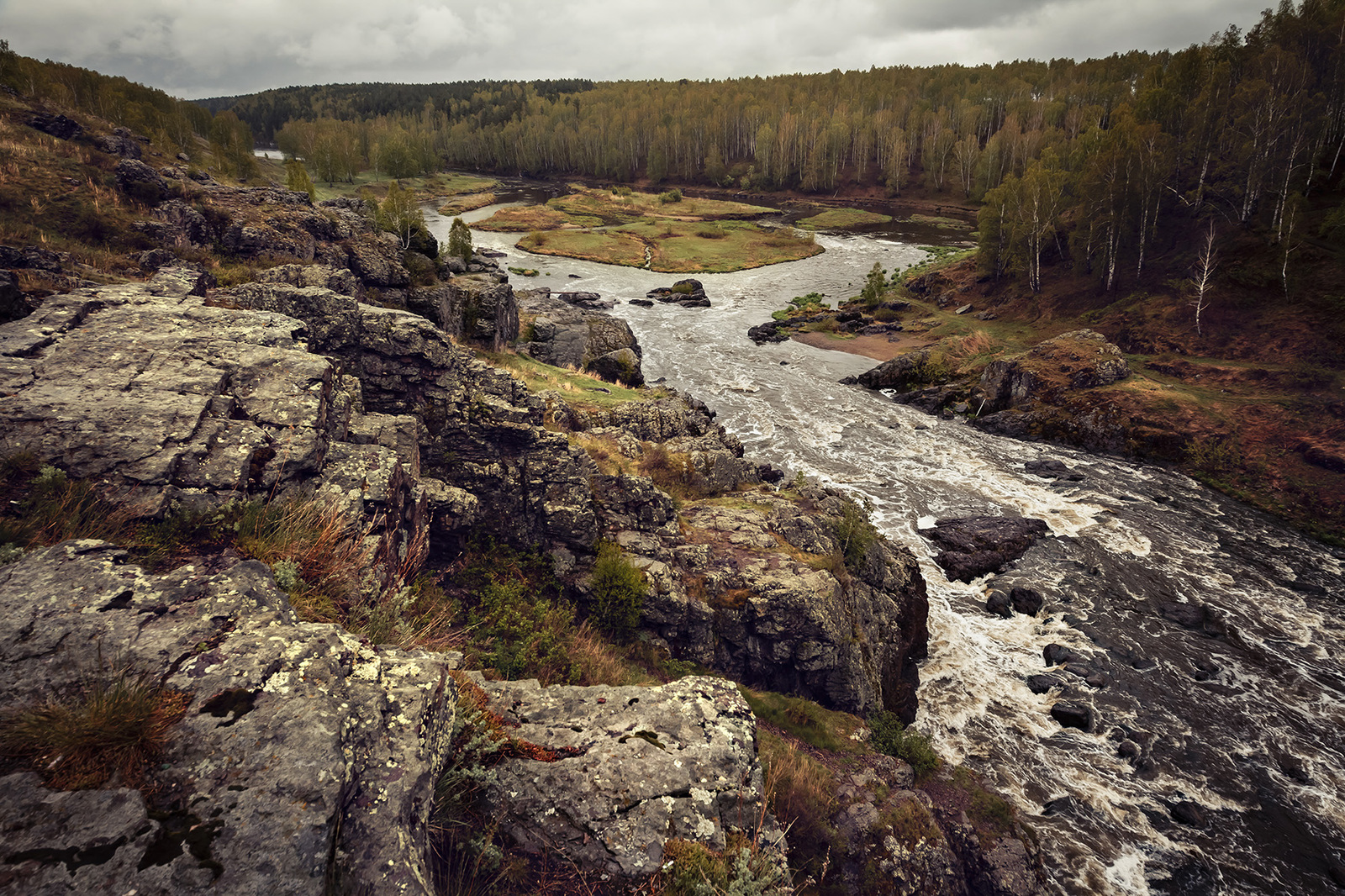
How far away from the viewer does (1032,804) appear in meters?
15.5

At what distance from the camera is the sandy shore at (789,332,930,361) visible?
5412cm

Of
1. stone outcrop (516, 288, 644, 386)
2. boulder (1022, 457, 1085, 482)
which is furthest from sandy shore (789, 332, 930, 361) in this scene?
stone outcrop (516, 288, 644, 386)

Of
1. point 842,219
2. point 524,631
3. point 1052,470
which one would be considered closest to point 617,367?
point 524,631

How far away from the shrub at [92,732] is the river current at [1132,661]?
59.6 ft

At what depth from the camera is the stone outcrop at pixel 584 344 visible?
37.5m

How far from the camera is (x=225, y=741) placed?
15.6 ft

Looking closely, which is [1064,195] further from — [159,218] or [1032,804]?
[159,218]

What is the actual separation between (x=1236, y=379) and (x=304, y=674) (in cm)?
5174

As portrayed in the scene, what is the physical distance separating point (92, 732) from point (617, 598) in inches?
424

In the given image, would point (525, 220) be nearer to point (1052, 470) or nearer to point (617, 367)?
point (617, 367)

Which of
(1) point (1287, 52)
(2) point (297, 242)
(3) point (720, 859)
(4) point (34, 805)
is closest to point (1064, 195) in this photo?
(1) point (1287, 52)

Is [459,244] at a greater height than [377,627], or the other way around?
[459,244]

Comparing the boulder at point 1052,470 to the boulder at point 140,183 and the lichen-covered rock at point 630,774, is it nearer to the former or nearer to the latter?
the lichen-covered rock at point 630,774

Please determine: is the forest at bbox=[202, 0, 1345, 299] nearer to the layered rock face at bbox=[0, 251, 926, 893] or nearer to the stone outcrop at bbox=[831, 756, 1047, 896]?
the stone outcrop at bbox=[831, 756, 1047, 896]
